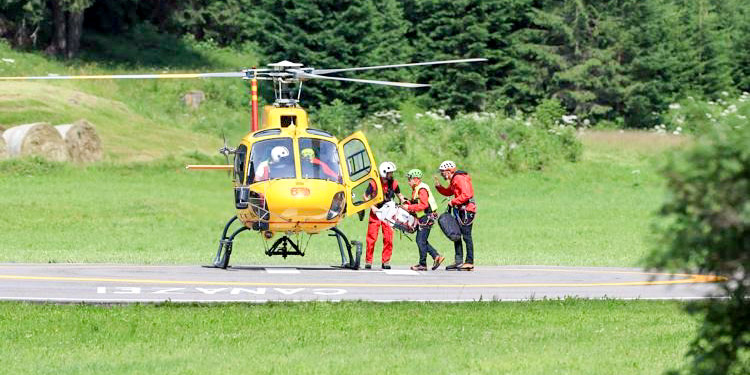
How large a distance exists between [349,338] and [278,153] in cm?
704

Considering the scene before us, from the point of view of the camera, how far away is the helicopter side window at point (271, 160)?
20.2 metres

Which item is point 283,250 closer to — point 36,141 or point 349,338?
point 349,338

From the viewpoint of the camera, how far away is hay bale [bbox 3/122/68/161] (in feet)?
136

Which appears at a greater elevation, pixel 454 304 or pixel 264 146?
pixel 264 146

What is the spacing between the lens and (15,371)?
11.9m

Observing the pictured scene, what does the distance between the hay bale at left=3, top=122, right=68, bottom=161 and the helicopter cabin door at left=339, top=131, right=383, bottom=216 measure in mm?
22465

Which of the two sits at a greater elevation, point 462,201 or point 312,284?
point 462,201

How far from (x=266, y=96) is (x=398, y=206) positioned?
4290 centimetres

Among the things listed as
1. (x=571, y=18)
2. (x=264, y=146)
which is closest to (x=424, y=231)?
(x=264, y=146)

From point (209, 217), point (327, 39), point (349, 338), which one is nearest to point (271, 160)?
point (349, 338)

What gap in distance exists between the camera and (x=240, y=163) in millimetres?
20922

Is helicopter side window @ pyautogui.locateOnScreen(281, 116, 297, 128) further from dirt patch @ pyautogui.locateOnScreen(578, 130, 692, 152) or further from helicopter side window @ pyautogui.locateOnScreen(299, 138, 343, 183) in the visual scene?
dirt patch @ pyautogui.locateOnScreen(578, 130, 692, 152)

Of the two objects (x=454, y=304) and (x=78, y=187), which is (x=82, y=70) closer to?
(x=78, y=187)

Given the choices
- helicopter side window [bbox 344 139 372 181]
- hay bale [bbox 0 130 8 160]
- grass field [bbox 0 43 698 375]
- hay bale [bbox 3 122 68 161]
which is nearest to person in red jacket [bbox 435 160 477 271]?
helicopter side window [bbox 344 139 372 181]
